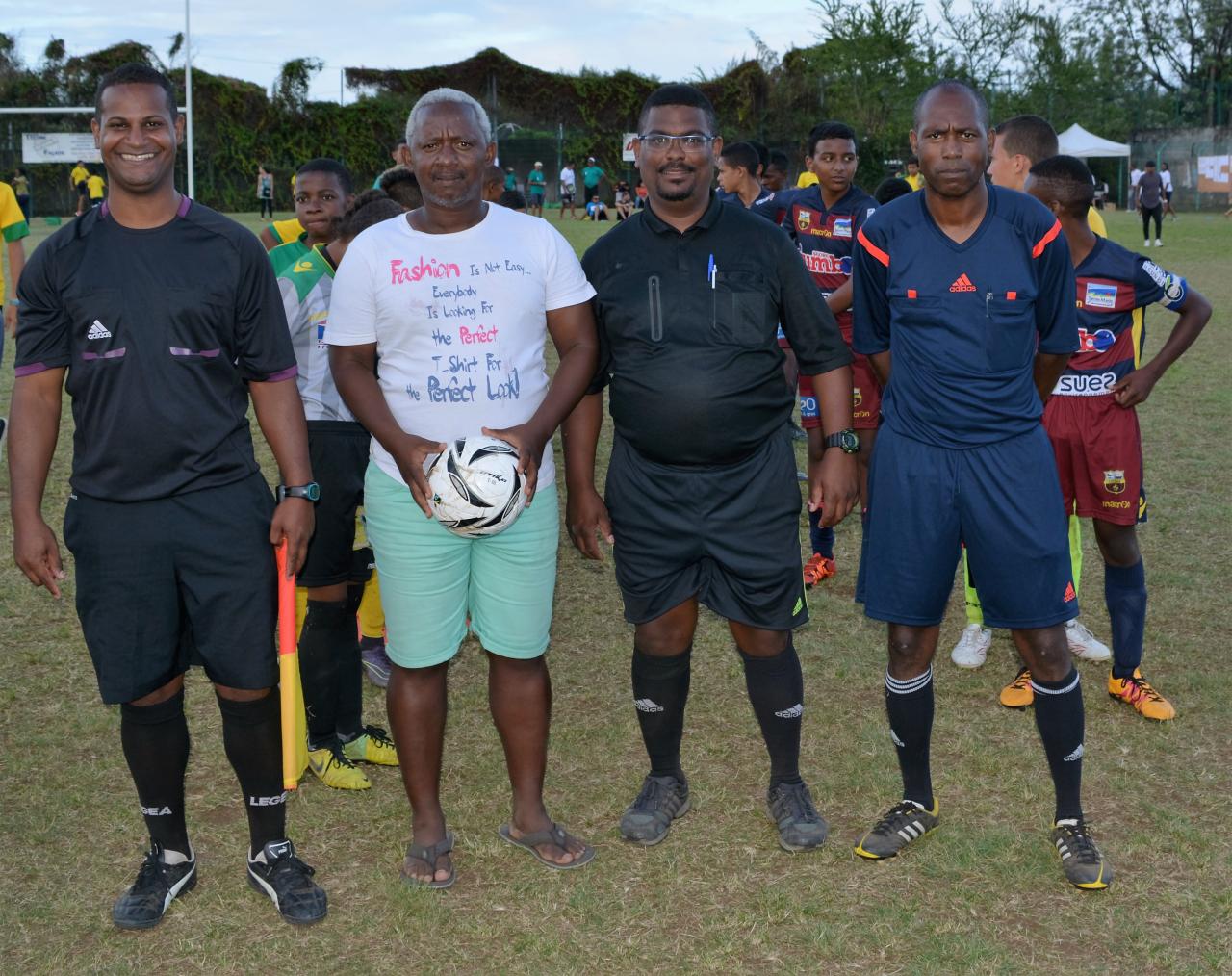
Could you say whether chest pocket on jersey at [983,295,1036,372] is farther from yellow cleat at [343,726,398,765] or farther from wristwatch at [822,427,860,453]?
yellow cleat at [343,726,398,765]

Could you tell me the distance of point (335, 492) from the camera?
15.1 feet

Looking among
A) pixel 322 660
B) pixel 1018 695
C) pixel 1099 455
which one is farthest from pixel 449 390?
pixel 1018 695

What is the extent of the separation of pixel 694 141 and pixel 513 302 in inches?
30.5

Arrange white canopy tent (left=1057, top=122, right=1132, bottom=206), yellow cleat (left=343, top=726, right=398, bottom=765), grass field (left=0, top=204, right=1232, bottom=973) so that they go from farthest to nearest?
white canopy tent (left=1057, top=122, right=1132, bottom=206) → yellow cleat (left=343, top=726, right=398, bottom=765) → grass field (left=0, top=204, right=1232, bottom=973)

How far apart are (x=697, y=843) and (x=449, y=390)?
1752 millimetres

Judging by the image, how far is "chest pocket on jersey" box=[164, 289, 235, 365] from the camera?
3.40m

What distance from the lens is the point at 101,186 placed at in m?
37.3

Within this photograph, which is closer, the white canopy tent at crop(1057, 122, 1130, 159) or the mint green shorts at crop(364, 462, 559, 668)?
the mint green shorts at crop(364, 462, 559, 668)

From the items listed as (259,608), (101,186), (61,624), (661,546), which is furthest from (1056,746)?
(101,186)

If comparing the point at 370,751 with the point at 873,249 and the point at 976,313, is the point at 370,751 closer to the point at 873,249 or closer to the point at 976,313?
the point at 873,249

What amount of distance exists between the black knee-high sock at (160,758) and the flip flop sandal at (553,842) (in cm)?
110

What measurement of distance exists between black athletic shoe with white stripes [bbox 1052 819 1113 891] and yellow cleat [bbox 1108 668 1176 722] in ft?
4.05

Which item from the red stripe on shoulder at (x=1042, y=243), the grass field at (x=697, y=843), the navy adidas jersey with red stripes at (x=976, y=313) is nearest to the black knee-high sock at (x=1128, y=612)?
the grass field at (x=697, y=843)

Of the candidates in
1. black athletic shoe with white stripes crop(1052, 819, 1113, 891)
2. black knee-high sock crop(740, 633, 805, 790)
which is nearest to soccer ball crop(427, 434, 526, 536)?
black knee-high sock crop(740, 633, 805, 790)
